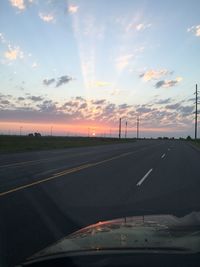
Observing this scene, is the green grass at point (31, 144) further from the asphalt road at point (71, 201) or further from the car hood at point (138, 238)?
the car hood at point (138, 238)

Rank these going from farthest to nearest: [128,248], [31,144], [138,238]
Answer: [31,144] → [138,238] → [128,248]

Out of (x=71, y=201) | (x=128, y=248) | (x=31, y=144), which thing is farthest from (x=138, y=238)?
(x=31, y=144)

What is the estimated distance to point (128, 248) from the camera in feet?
15.0

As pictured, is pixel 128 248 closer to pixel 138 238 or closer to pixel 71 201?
pixel 138 238

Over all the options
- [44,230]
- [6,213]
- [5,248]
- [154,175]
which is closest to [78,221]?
[44,230]

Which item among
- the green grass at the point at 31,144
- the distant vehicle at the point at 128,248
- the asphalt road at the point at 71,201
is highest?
the green grass at the point at 31,144

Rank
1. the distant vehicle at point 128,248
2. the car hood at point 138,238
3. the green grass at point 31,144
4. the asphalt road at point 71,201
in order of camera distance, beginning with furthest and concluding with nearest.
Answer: the green grass at point 31,144 → the asphalt road at point 71,201 → the car hood at point 138,238 → the distant vehicle at point 128,248

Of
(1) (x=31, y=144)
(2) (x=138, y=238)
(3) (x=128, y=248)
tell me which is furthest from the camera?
(1) (x=31, y=144)

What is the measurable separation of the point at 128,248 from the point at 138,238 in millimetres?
501

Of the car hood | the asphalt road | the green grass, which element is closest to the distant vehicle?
the car hood

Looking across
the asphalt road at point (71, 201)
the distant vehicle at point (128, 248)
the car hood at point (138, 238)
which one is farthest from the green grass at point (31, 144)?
the distant vehicle at point (128, 248)

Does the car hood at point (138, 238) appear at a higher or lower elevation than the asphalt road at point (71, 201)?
higher

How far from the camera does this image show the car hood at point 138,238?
4.59m

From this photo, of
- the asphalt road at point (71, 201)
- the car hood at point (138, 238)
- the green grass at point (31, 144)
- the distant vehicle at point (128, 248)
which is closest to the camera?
the distant vehicle at point (128, 248)
